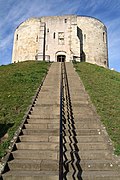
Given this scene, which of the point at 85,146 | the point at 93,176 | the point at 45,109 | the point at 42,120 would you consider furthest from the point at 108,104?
the point at 93,176

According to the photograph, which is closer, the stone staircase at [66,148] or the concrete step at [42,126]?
the stone staircase at [66,148]

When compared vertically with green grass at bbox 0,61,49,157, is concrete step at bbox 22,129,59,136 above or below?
below

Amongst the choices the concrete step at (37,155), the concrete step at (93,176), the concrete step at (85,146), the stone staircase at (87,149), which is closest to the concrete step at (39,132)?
the stone staircase at (87,149)

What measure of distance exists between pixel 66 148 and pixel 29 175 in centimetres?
157

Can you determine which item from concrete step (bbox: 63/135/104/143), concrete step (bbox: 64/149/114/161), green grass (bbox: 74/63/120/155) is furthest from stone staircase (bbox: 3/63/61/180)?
green grass (bbox: 74/63/120/155)

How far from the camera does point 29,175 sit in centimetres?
543

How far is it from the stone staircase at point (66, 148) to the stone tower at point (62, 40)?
23597 mm

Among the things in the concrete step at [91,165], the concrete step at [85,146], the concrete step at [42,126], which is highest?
the concrete step at [42,126]

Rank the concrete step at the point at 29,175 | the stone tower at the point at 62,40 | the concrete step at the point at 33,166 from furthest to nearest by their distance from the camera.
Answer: the stone tower at the point at 62,40
the concrete step at the point at 33,166
the concrete step at the point at 29,175

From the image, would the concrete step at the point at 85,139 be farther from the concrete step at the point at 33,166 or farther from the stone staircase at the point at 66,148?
the concrete step at the point at 33,166

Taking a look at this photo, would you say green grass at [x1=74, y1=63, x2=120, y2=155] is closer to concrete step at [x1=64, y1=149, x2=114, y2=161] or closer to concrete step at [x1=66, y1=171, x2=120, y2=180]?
concrete step at [x1=64, y1=149, x2=114, y2=161]

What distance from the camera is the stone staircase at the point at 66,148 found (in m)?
5.62

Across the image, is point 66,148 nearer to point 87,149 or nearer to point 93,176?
point 87,149

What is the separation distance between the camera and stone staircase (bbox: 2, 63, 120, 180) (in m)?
5.62
